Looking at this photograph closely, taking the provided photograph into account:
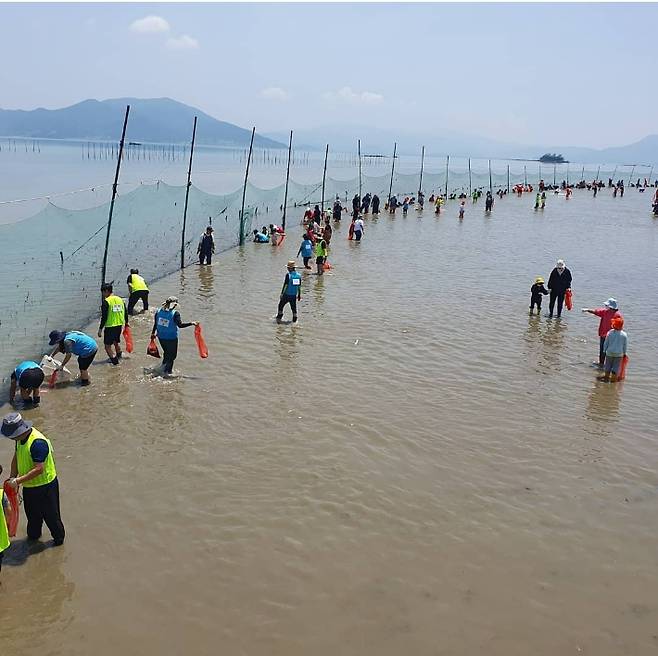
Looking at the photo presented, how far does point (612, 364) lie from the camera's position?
1138cm

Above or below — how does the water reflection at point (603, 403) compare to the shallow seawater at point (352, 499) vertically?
above

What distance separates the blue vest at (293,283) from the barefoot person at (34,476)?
28.6 feet

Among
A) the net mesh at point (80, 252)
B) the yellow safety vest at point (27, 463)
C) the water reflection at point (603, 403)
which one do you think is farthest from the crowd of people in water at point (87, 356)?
the net mesh at point (80, 252)

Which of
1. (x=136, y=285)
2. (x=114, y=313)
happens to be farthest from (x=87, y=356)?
(x=136, y=285)

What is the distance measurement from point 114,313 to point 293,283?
4.47m

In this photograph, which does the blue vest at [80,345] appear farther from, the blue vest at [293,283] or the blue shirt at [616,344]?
the blue shirt at [616,344]

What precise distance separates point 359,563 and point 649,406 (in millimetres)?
6643

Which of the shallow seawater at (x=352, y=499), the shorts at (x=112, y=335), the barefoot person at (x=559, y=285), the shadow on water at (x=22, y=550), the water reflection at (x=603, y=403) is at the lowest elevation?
the shadow on water at (x=22, y=550)

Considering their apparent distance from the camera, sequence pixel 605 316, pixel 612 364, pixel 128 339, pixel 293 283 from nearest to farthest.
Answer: pixel 612 364 < pixel 128 339 < pixel 605 316 < pixel 293 283

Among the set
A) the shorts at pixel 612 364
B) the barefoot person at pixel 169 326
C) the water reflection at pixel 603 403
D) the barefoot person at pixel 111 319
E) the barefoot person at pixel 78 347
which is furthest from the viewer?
the shorts at pixel 612 364

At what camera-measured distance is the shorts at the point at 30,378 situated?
910 cm

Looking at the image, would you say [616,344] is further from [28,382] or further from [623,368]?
[28,382]

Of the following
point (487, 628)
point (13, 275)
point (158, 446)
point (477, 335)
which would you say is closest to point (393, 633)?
point (487, 628)

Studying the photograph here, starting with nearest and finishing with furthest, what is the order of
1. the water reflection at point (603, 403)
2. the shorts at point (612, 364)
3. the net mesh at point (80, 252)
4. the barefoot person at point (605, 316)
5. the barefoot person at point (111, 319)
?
the water reflection at point (603, 403)
the barefoot person at point (111, 319)
the shorts at point (612, 364)
the barefoot person at point (605, 316)
the net mesh at point (80, 252)
